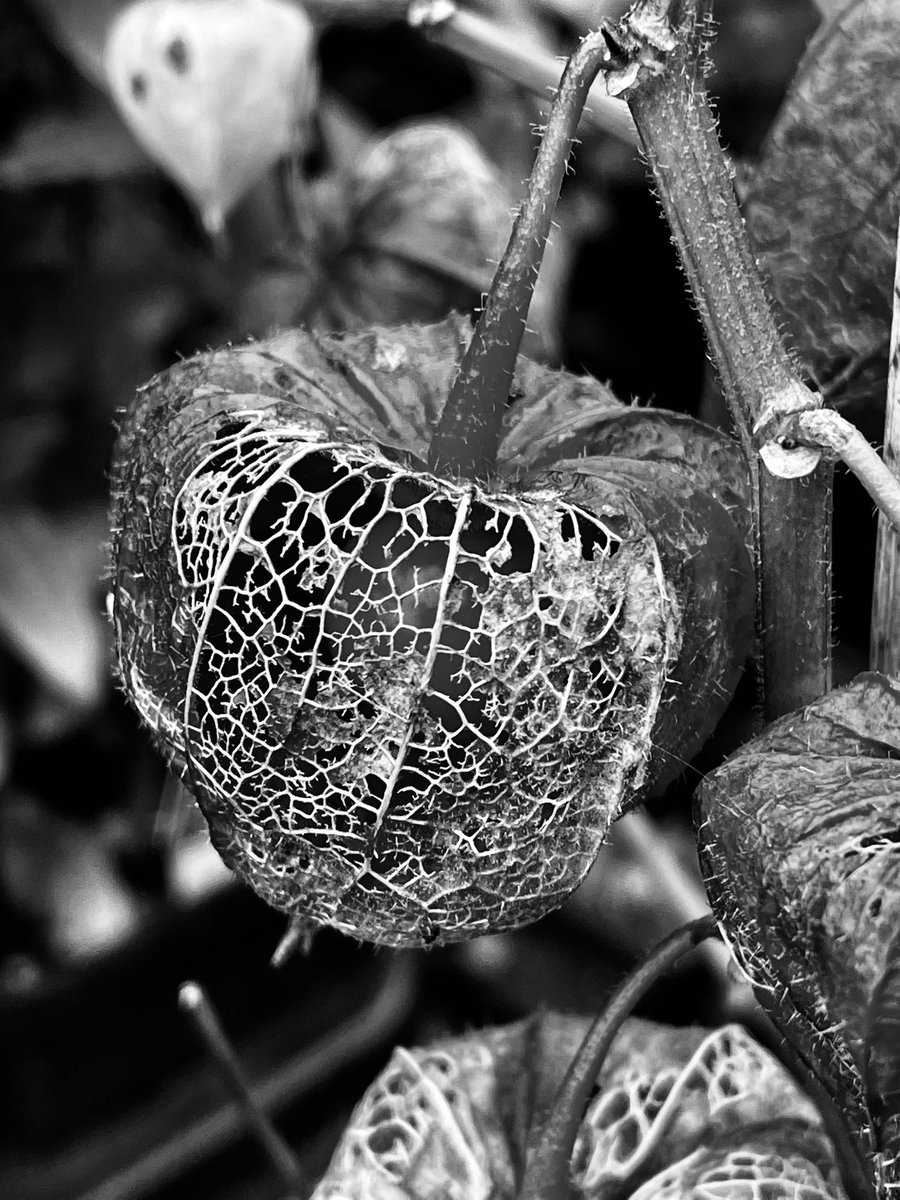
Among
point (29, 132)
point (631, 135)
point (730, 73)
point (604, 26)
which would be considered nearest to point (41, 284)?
point (29, 132)

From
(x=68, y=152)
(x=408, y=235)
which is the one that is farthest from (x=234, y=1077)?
(x=68, y=152)

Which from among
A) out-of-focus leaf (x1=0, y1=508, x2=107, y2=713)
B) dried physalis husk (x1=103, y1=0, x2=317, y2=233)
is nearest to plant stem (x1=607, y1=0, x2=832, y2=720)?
dried physalis husk (x1=103, y1=0, x2=317, y2=233)

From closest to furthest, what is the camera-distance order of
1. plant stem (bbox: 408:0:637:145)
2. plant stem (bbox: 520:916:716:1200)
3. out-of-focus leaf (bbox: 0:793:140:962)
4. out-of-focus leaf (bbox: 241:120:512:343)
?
plant stem (bbox: 520:916:716:1200)
plant stem (bbox: 408:0:637:145)
out-of-focus leaf (bbox: 241:120:512:343)
out-of-focus leaf (bbox: 0:793:140:962)

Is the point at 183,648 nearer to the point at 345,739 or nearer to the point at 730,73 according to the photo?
the point at 345,739

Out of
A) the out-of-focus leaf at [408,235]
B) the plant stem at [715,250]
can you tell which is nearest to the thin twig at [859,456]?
the plant stem at [715,250]

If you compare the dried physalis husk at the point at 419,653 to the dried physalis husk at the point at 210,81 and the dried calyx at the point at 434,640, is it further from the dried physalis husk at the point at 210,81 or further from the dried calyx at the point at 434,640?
the dried physalis husk at the point at 210,81

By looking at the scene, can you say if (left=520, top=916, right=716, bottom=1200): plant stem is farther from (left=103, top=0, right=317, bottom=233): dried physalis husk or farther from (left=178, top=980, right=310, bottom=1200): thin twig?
(left=103, top=0, right=317, bottom=233): dried physalis husk
